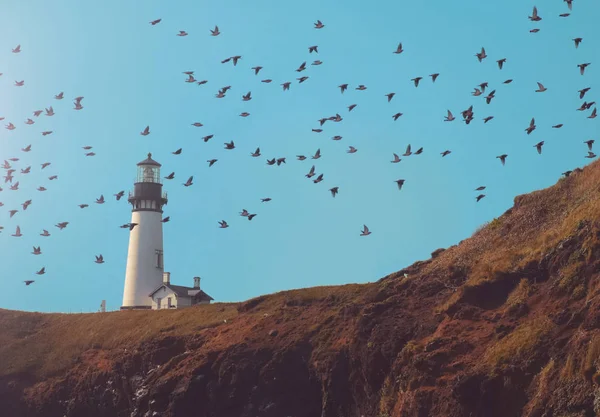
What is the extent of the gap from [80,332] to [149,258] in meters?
19.8

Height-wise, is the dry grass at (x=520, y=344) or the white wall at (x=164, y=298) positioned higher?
the white wall at (x=164, y=298)

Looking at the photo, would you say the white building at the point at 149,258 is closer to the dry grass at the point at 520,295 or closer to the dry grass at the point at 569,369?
the dry grass at the point at 520,295

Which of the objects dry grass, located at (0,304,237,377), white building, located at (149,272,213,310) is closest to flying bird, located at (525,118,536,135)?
dry grass, located at (0,304,237,377)

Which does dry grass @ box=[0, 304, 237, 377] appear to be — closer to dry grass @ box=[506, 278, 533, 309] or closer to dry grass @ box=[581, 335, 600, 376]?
dry grass @ box=[506, 278, 533, 309]

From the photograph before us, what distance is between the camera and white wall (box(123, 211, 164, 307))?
8550 centimetres

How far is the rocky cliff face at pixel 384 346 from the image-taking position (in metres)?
34.5

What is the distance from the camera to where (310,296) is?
189 feet

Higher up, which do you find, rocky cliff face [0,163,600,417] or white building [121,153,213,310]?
white building [121,153,213,310]

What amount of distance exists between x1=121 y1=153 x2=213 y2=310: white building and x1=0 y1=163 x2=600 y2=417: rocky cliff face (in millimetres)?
14730

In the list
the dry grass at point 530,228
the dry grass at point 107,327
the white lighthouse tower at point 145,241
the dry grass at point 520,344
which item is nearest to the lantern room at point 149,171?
the white lighthouse tower at point 145,241

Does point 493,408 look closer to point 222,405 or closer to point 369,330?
point 369,330

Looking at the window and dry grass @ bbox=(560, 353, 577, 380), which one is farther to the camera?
the window

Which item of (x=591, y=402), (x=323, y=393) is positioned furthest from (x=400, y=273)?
(x=591, y=402)

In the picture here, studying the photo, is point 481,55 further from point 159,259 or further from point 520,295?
point 159,259
